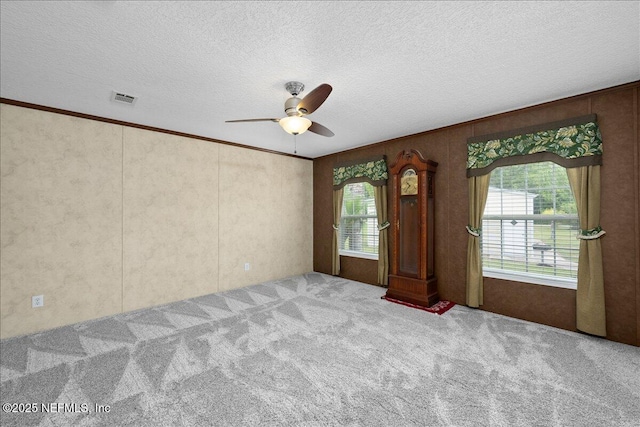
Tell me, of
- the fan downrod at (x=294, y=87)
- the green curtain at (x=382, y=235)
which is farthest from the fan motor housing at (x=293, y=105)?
the green curtain at (x=382, y=235)

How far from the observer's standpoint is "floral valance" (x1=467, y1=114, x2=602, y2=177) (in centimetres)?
267

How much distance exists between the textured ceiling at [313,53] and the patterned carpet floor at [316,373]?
2.36 meters

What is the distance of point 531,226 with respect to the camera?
3.13 m

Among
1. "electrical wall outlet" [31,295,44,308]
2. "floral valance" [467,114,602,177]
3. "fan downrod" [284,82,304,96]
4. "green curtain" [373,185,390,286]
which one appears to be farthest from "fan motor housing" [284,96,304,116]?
"electrical wall outlet" [31,295,44,308]

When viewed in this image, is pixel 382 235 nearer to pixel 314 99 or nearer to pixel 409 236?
pixel 409 236

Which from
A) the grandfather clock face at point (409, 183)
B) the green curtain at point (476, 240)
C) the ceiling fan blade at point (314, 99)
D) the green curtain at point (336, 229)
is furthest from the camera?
the green curtain at point (336, 229)

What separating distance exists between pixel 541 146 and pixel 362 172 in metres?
2.42

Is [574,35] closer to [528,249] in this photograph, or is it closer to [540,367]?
[528,249]

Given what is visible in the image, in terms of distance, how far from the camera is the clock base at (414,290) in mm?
3586

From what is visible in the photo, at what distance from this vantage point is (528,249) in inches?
124

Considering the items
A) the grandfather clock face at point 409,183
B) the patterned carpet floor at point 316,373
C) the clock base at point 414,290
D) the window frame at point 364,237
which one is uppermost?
the grandfather clock face at point 409,183

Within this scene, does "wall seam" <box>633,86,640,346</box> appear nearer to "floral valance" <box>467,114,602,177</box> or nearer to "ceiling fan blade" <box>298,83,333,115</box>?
"floral valance" <box>467,114,602,177</box>

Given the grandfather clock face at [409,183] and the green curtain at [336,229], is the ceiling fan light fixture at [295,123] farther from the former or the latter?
the green curtain at [336,229]

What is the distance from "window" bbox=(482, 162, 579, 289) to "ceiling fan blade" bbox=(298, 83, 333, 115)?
251 centimetres
